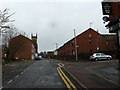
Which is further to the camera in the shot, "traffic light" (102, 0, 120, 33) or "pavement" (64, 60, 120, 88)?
"traffic light" (102, 0, 120, 33)

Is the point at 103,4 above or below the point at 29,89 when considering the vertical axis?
above

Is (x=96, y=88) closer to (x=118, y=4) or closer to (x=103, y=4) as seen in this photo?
(x=103, y=4)

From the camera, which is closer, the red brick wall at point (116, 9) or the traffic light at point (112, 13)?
A: the traffic light at point (112, 13)

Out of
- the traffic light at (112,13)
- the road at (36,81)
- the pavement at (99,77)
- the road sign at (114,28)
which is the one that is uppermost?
the traffic light at (112,13)

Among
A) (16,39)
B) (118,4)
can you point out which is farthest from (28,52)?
(118,4)

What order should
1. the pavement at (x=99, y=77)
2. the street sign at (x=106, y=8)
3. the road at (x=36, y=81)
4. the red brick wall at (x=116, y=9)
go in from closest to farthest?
the pavement at (x=99, y=77) < the road at (x=36, y=81) < the street sign at (x=106, y=8) < the red brick wall at (x=116, y=9)

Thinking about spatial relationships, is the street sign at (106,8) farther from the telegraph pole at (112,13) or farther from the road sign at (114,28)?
the road sign at (114,28)

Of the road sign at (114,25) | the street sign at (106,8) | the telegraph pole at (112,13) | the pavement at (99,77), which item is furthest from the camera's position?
the road sign at (114,25)

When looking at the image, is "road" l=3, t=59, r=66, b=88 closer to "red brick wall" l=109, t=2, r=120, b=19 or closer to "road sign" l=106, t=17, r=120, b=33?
"road sign" l=106, t=17, r=120, b=33

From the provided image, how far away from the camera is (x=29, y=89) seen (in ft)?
34.4

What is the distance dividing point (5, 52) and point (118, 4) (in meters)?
42.4

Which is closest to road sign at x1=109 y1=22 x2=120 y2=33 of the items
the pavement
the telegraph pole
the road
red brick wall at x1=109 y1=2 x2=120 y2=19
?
the telegraph pole

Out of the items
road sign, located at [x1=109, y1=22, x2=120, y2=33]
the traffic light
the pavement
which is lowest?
the pavement

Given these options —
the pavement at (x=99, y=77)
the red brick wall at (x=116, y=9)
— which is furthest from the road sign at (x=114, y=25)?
the pavement at (x=99, y=77)
